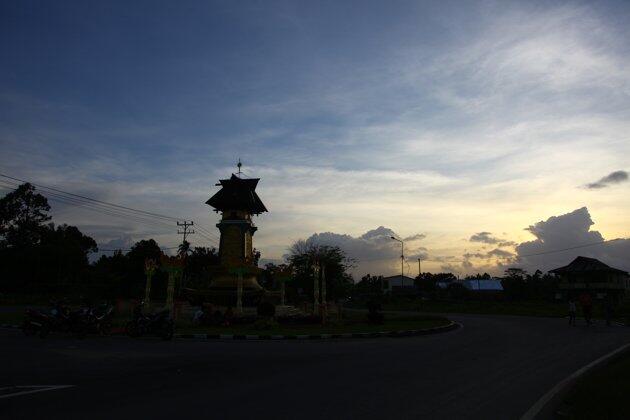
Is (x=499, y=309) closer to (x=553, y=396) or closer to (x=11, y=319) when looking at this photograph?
(x=11, y=319)

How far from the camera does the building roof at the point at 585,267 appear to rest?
193 feet

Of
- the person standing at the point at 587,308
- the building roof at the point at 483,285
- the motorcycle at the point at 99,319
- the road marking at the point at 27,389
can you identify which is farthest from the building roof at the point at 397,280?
the road marking at the point at 27,389

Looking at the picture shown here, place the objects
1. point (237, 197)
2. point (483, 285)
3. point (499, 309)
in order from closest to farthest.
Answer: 1. point (237, 197)
2. point (499, 309)
3. point (483, 285)

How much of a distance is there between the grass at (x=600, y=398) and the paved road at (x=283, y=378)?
57cm

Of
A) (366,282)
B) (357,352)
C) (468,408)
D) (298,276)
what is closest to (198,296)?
(298,276)

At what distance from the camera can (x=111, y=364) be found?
9633 mm

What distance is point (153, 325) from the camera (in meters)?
15.8

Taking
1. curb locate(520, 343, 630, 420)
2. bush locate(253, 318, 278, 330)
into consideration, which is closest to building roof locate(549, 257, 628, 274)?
bush locate(253, 318, 278, 330)

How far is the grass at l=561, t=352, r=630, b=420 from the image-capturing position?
5.67m

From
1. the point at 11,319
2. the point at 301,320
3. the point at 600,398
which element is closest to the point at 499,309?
the point at 301,320

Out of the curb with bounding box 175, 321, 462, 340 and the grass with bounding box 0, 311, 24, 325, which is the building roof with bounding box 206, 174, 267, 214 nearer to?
the grass with bounding box 0, 311, 24, 325

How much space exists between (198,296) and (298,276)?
2206cm

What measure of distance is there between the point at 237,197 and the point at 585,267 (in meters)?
46.9

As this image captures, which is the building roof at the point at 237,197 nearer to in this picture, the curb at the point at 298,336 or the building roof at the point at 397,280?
the curb at the point at 298,336
